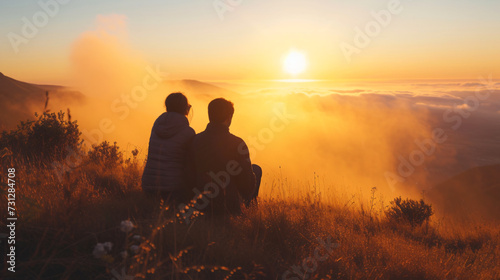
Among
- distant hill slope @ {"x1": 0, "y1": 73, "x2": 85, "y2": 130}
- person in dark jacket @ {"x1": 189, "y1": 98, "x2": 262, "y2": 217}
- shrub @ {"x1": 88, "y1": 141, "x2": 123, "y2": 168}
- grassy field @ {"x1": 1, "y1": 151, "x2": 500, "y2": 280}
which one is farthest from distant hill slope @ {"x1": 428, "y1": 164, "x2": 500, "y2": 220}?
distant hill slope @ {"x1": 0, "y1": 73, "x2": 85, "y2": 130}

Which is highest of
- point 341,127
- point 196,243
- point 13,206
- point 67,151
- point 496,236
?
point 341,127

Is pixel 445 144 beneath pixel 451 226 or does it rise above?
above

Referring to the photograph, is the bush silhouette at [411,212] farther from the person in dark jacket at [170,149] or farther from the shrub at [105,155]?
the shrub at [105,155]

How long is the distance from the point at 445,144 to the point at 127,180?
17853 centimetres

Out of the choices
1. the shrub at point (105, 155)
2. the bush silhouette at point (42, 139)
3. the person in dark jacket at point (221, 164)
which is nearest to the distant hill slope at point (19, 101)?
the bush silhouette at point (42, 139)

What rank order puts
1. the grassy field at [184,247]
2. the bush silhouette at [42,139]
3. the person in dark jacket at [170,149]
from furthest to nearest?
the bush silhouette at [42,139]
the person in dark jacket at [170,149]
the grassy field at [184,247]

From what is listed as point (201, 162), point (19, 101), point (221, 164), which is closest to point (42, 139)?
point (201, 162)

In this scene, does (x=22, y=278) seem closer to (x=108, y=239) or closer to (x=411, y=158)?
(x=108, y=239)

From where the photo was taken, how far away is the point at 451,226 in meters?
6.96

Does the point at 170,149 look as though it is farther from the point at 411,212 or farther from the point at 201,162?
the point at 411,212

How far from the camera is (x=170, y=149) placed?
176 inches

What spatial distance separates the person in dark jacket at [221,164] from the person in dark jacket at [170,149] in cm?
23

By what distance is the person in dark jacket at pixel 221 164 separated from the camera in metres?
4.24

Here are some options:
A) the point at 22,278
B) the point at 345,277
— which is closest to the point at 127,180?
the point at 22,278
